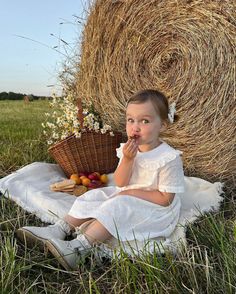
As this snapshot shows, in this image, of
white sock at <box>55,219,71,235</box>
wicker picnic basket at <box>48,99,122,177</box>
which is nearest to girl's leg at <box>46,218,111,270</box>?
white sock at <box>55,219,71,235</box>

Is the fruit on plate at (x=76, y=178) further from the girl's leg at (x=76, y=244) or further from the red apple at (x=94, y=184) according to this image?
the girl's leg at (x=76, y=244)

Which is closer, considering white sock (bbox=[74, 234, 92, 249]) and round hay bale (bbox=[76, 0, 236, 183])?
white sock (bbox=[74, 234, 92, 249])

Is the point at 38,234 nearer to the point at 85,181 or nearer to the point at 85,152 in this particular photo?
the point at 85,181

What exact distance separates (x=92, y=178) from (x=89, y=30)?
1.35m

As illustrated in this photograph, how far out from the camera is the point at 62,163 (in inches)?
152

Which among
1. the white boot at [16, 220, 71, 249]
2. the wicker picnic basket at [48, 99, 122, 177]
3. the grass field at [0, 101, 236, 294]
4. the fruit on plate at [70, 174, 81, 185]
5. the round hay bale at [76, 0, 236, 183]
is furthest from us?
the wicker picnic basket at [48, 99, 122, 177]

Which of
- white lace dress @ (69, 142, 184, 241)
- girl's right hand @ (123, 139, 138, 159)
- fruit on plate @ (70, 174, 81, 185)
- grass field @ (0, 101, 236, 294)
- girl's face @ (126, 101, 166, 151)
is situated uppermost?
girl's face @ (126, 101, 166, 151)

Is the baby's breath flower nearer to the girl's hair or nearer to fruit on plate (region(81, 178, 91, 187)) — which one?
fruit on plate (region(81, 178, 91, 187))

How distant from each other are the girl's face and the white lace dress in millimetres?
109

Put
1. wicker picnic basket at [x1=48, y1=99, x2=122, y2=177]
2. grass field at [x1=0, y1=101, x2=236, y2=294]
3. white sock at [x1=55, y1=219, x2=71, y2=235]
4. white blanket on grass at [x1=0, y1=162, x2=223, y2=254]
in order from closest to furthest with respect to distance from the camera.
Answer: grass field at [x1=0, y1=101, x2=236, y2=294], white sock at [x1=55, y1=219, x2=71, y2=235], white blanket on grass at [x1=0, y1=162, x2=223, y2=254], wicker picnic basket at [x1=48, y1=99, x2=122, y2=177]

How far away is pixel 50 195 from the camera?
3299mm

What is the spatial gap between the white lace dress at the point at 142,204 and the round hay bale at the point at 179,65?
1016 millimetres

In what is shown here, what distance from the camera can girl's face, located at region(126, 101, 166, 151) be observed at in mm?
2629

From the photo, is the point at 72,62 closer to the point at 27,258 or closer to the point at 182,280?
the point at 27,258
